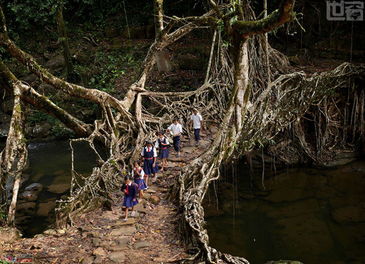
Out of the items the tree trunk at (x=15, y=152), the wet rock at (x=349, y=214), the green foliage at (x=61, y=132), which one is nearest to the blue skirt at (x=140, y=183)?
the tree trunk at (x=15, y=152)

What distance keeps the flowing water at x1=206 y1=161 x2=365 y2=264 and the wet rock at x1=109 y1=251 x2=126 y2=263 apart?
3.27 metres

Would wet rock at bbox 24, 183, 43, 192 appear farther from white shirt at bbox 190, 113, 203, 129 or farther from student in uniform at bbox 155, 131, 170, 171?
white shirt at bbox 190, 113, 203, 129

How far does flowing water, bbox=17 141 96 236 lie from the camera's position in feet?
32.3

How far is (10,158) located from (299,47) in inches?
501

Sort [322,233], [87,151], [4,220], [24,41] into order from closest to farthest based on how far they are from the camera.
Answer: [4,220] → [322,233] → [87,151] → [24,41]

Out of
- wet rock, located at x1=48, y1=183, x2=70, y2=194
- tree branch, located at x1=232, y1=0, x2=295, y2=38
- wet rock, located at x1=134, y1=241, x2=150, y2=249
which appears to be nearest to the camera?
tree branch, located at x1=232, y1=0, x2=295, y2=38

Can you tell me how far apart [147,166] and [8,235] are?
322 cm

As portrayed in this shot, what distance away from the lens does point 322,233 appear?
9164mm

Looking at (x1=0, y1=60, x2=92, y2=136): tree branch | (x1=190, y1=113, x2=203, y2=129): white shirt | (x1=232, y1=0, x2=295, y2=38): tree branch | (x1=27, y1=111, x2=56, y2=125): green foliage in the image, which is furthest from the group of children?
(x1=27, y1=111, x2=56, y2=125): green foliage

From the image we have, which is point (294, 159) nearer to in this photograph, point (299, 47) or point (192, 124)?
point (192, 124)

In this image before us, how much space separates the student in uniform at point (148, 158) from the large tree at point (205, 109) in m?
0.51

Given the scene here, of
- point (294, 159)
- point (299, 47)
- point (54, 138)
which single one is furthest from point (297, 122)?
point (54, 138)

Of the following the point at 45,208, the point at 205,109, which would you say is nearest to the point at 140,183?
the point at 45,208

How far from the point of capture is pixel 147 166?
872 cm
